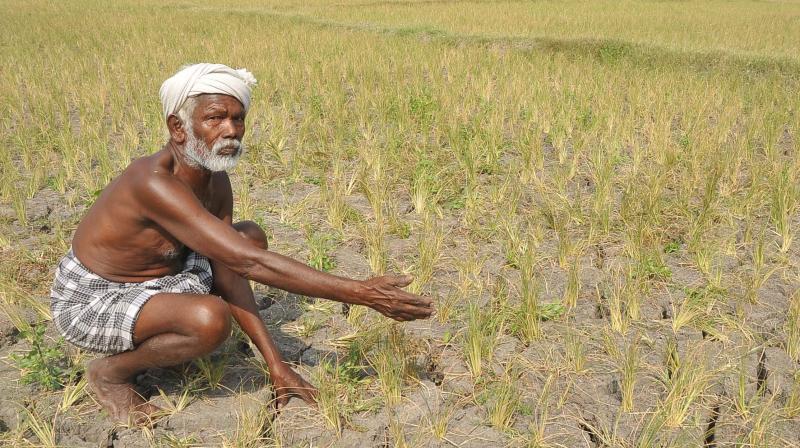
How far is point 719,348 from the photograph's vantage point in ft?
8.53

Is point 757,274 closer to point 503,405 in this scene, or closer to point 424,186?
point 503,405

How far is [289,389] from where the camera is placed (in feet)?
7.63

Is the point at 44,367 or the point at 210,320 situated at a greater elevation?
the point at 210,320

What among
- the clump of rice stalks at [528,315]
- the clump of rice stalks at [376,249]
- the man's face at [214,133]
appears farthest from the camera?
the clump of rice stalks at [376,249]

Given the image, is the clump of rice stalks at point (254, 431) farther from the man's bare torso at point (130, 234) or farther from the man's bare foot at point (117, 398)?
the man's bare torso at point (130, 234)

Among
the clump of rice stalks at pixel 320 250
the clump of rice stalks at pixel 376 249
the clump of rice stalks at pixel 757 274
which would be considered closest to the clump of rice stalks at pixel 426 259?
the clump of rice stalks at pixel 376 249

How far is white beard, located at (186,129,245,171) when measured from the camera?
2234mm

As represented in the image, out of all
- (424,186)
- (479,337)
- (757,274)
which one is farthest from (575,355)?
(424,186)

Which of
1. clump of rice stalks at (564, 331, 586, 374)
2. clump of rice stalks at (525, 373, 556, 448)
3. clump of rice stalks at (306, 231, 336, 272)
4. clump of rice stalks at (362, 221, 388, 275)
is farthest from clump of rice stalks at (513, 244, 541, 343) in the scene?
clump of rice stalks at (306, 231, 336, 272)

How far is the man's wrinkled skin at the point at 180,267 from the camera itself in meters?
2.01

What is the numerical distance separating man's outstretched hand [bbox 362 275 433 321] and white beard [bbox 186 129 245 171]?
707 mm

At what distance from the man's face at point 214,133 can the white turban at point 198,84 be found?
0.11 feet

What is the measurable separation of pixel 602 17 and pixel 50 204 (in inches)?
467

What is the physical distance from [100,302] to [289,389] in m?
0.73
